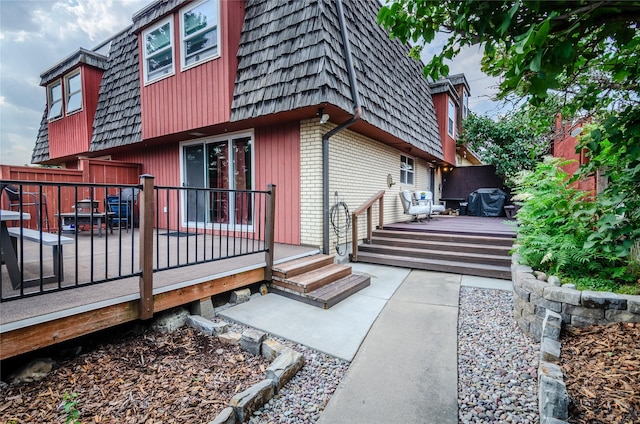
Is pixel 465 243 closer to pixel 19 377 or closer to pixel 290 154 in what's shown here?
pixel 290 154

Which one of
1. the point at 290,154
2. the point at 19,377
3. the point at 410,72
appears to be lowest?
the point at 19,377

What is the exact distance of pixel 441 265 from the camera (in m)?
5.39

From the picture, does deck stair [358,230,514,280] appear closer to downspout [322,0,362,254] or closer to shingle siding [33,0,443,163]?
downspout [322,0,362,254]

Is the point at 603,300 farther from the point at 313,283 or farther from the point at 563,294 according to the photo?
the point at 313,283

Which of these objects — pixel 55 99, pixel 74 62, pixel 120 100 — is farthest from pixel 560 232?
pixel 55 99

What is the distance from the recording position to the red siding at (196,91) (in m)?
5.35

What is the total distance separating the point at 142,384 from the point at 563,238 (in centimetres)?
441

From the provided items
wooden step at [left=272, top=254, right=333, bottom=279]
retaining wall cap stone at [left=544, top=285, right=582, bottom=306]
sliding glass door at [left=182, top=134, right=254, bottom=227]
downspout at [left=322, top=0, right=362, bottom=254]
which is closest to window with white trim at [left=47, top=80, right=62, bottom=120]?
sliding glass door at [left=182, top=134, right=254, bottom=227]

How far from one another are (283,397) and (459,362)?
1.54 metres

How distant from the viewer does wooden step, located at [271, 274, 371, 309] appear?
3709 millimetres

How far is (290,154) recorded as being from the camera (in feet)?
18.0

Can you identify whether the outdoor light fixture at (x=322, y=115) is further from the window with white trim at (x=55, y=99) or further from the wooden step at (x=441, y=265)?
the window with white trim at (x=55, y=99)

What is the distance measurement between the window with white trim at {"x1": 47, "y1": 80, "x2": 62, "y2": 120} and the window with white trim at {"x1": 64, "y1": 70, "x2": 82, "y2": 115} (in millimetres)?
514

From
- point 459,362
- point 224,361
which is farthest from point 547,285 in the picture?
point 224,361
